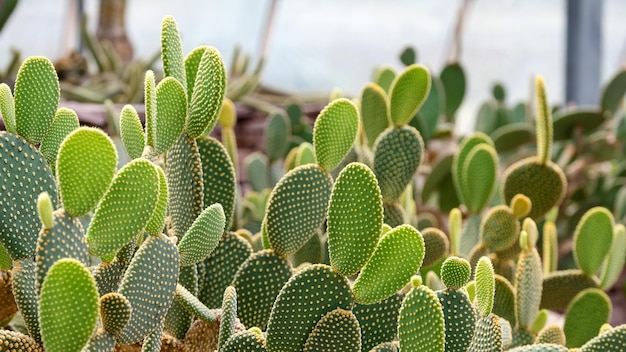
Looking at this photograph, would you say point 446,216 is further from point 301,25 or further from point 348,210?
point 301,25

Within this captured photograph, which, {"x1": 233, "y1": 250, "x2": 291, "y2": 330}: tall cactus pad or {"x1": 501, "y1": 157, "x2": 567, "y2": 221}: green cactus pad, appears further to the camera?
{"x1": 501, "y1": 157, "x2": 567, "y2": 221}: green cactus pad

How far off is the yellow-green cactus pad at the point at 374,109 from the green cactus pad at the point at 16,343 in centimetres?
69

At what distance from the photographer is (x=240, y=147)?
2.84m

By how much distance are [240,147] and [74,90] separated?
2.04 feet

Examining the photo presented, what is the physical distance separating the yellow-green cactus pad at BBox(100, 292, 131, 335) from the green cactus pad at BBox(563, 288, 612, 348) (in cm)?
60

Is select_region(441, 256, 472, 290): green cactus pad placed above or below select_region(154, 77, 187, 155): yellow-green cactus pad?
below

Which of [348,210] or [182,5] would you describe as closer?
[348,210]

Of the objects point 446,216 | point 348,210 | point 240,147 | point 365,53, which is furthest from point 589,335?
point 365,53

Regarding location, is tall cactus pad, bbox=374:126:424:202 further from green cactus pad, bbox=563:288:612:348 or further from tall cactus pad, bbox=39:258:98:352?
tall cactus pad, bbox=39:258:98:352

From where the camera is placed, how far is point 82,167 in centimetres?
49

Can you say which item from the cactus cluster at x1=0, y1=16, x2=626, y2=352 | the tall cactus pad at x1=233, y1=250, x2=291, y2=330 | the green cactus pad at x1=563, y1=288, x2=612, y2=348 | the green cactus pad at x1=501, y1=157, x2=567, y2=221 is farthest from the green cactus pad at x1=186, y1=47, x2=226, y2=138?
the green cactus pad at x1=501, y1=157, x2=567, y2=221

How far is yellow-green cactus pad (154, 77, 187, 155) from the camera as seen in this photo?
62cm

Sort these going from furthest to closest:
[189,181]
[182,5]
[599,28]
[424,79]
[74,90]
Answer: [182,5], [599,28], [74,90], [424,79], [189,181]

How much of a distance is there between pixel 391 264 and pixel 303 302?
7 cm
